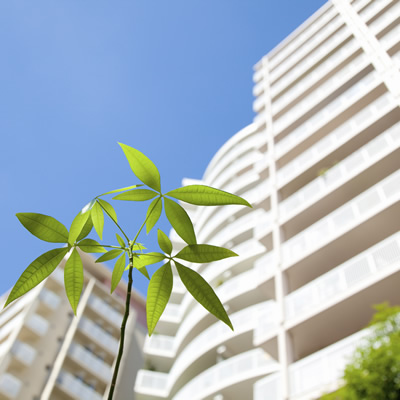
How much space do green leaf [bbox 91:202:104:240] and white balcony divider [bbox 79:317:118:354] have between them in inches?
1264

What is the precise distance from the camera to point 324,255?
15961 mm

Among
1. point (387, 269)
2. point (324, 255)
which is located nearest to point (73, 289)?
point (387, 269)

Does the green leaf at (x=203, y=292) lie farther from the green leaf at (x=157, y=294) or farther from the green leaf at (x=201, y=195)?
the green leaf at (x=201, y=195)

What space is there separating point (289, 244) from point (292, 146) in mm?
7036

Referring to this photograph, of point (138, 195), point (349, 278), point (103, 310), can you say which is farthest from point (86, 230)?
point (103, 310)

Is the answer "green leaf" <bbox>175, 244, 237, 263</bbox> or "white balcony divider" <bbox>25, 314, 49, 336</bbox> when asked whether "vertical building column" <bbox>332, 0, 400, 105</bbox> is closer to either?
"green leaf" <bbox>175, 244, 237, 263</bbox>

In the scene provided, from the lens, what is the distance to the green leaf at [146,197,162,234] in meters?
1.23

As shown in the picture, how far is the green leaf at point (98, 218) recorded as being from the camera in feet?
4.28

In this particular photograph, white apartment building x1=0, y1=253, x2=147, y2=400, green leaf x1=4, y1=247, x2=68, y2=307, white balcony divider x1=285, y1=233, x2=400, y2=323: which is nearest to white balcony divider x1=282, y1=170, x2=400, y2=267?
white balcony divider x1=285, y1=233, x2=400, y2=323

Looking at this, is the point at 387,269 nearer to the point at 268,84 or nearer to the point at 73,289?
the point at 73,289

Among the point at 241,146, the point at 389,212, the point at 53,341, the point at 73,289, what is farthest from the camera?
the point at 241,146

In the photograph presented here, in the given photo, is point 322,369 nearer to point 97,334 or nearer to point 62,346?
point 62,346

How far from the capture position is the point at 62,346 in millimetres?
30172

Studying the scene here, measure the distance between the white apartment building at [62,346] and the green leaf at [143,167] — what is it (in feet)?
90.6
